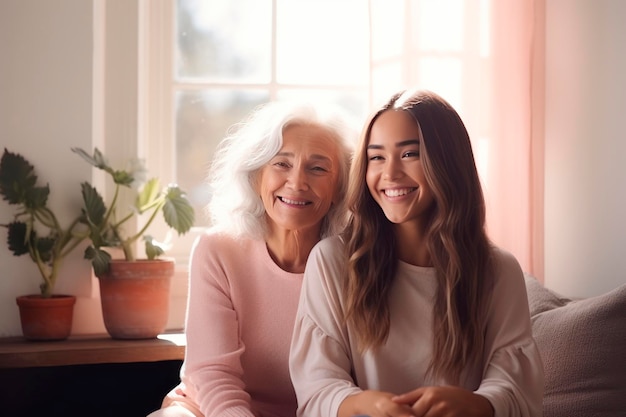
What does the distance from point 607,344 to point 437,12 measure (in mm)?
1239

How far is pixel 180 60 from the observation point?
3.03 metres

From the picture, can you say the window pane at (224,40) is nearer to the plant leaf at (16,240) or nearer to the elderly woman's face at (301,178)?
the plant leaf at (16,240)

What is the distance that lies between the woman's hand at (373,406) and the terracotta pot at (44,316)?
1.22 metres

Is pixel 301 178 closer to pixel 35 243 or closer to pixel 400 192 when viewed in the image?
pixel 400 192

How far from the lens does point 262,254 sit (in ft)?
7.07

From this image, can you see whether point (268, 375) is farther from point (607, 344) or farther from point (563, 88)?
point (563, 88)

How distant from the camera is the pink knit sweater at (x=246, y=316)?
2.07 metres

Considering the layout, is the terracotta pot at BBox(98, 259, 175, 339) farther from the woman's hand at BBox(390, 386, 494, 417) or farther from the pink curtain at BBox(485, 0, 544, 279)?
the woman's hand at BBox(390, 386, 494, 417)

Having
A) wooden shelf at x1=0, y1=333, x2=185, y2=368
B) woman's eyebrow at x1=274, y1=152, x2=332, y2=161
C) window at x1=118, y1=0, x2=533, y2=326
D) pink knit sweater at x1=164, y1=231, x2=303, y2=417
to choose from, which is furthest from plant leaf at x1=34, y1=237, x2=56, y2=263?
woman's eyebrow at x1=274, y1=152, x2=332, y2=161

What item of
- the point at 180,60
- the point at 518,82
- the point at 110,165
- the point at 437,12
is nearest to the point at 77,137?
the point at 110,165

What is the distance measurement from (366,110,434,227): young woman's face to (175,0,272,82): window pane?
136 centimetres

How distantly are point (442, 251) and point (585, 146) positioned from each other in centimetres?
112

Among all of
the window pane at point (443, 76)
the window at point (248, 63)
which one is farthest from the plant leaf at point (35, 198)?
the window pane at point (443, 76)

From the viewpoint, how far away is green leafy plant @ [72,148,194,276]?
8.54ft
